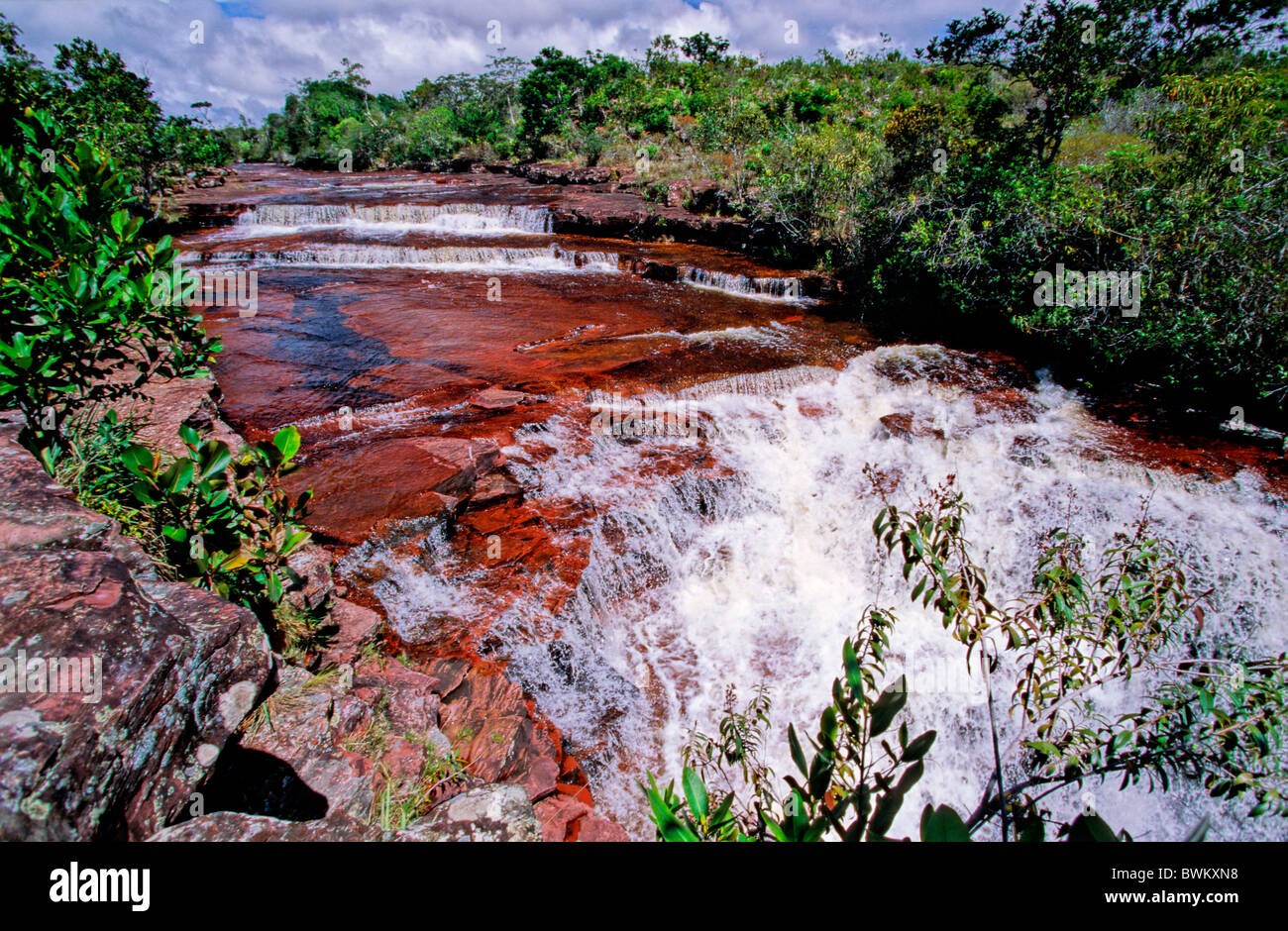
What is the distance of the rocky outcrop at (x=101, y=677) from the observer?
1.23m

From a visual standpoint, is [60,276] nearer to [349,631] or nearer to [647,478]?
[349,631]

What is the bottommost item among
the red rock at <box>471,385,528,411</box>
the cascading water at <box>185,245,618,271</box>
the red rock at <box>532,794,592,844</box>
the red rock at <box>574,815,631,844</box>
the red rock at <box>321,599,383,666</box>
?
Answer: the red rock at <box>574,815,631,844</box>

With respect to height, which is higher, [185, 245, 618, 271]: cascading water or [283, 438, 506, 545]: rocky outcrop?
[185, 245, 618, 271]: cascading water

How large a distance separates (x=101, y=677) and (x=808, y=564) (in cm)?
531

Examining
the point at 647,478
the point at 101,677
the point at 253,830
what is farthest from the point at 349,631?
the point at 647,478

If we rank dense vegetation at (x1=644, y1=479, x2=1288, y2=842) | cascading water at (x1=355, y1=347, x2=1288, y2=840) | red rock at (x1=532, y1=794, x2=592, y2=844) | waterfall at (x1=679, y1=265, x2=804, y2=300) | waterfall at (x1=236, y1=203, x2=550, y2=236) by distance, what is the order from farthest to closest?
waterfall at (x1=236, y1=203, x2=550, y2=236), waterfall at (x1=679, y1=265, x2=804, y2=300), cascading water at (x1=355, y1=347, x2=1288, y2=840), red rock at (x1=532, y1=794, x2=592, y2=844), dense vegetation at (x1=644, y1=479, x2=1288, y2=842)

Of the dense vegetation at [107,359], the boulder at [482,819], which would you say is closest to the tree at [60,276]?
the dense vegetation at [107,359]

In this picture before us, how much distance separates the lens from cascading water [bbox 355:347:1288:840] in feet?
14.1

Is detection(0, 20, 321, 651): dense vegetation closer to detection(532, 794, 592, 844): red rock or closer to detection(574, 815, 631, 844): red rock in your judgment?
detection(532, 794, 592, 844): red rock

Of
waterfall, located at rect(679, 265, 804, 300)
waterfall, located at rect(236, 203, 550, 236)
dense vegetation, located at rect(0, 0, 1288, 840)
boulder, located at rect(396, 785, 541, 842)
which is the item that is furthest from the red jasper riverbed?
waterfall, located at rect(236, 203, 550, 236)

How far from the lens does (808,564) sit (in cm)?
578

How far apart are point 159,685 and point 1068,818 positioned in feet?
18.4

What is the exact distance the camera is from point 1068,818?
4262 millimetres

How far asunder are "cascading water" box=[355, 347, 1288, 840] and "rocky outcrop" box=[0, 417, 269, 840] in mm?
2390
